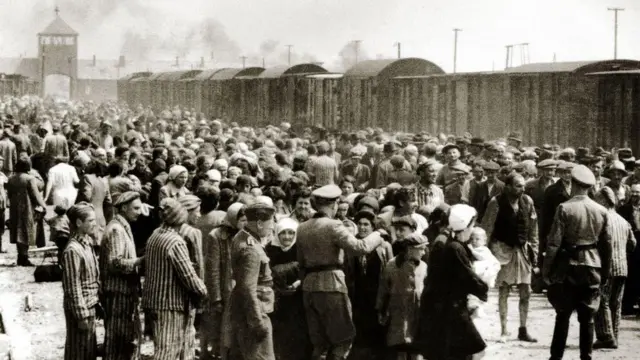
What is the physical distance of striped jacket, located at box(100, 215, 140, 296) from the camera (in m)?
8.30

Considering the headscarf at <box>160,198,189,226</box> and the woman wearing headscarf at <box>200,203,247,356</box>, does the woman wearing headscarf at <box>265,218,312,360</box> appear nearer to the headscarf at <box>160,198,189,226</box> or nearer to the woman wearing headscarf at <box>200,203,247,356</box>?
the woman wearing headscarf at <box>200,203,247,356</box>

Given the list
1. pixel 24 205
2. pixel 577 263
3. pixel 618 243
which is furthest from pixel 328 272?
pixel 24 205

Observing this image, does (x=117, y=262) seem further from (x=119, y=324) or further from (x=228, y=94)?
(x=228, y=94)

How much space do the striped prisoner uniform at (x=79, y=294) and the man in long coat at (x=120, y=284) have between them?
0.14 metres

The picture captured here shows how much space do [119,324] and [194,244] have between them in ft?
3.08


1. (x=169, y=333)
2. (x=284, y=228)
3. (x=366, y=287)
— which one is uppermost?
(x=284, y=228)

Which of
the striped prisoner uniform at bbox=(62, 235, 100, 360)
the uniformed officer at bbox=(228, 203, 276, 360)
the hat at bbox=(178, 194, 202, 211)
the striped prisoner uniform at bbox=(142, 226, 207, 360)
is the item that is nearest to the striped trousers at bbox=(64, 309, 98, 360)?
the striped prisoner uniform at bbox=(62, 235, 100, 360)

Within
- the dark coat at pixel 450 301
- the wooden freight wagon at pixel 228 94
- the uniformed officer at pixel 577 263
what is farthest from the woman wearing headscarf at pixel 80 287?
the wooden freight wagon at pixel 228 94

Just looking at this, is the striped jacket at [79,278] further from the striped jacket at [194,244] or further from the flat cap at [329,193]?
the flat cap at [329,193]

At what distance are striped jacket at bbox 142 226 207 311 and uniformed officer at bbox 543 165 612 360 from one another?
3.56 metres

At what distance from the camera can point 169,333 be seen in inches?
316

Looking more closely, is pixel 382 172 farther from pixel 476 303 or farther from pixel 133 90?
pixel 133 90

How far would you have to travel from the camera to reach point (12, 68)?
4611 inches

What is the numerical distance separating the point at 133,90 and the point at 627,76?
48.5 metres
